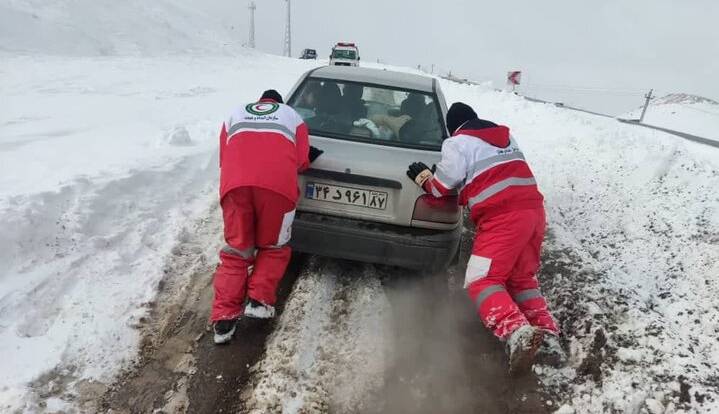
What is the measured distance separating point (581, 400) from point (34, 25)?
2242 centimetres

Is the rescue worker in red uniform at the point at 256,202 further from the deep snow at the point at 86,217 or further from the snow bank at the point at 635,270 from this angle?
the snow bank at the point at 635,270

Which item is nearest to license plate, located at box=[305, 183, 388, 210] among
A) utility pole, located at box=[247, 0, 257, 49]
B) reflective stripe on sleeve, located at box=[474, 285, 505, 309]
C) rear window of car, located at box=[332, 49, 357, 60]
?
reflective stripe on sleeve, located at box=[474, 285, 505, 309]

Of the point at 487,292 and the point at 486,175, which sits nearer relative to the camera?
the point at 487,292

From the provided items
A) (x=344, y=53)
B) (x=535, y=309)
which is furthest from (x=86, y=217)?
(x=344, y=53)

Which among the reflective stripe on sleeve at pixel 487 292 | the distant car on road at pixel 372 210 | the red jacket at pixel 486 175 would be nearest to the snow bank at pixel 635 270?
the reflective stripe on sleeve at pixel 487 292

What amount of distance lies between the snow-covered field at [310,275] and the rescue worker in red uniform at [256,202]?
1.18 feet

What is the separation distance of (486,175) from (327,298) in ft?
4.79

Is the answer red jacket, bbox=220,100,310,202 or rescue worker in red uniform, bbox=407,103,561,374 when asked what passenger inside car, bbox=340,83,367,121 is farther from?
rescue worker in red uniform, bbox=407,103,561,374

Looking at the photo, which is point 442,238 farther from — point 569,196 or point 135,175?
point 135,175

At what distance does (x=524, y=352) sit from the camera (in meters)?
2.83

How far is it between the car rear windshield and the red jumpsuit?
2.34ft

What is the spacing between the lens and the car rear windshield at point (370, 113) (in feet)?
13.1

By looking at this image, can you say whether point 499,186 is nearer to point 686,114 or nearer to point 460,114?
point 460,114

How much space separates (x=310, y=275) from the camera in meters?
3.95
